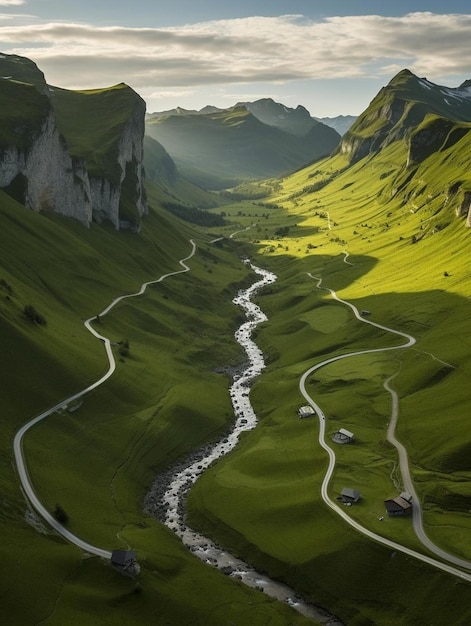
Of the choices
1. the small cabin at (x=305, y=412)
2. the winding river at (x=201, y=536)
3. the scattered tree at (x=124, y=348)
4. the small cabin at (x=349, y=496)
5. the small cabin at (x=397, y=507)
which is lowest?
the winding river at (x=201, y=536)

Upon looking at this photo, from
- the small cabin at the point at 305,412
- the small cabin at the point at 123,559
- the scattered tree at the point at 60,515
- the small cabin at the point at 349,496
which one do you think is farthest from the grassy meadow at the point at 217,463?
the scattered tree at the point at 60,515

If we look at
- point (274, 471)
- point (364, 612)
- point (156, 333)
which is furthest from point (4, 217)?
point (364, 612)

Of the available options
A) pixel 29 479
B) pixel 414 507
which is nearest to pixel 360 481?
pixel 414 507

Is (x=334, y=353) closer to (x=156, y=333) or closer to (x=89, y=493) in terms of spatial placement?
(x=156, y=333)

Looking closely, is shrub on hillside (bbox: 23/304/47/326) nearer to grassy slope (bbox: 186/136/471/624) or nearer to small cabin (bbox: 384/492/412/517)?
grassy slope (bbox: 186/136/471/624)

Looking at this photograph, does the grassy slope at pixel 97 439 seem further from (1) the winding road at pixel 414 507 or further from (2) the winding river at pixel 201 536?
(1) the winding road at pixel 414 507
